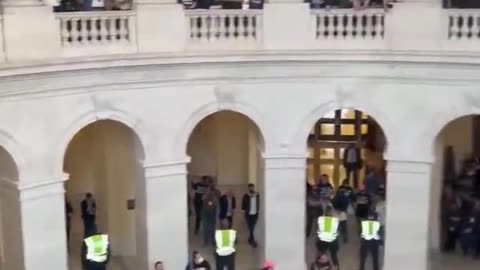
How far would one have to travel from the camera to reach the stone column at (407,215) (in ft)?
66.4

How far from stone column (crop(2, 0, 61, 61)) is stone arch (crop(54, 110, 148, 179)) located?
4.74 feet

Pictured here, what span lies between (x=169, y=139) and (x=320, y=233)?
3.84 metres

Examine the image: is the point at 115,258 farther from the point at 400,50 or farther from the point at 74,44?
the point at 400,50

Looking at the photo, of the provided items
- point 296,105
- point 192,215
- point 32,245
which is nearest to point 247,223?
point 192,215

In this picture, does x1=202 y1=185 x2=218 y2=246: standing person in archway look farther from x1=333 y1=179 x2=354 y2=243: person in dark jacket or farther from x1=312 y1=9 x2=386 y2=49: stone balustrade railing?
x1=312 y1=9 x2=386 y2=49: stone balustrade railing

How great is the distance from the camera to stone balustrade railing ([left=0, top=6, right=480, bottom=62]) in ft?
61.8

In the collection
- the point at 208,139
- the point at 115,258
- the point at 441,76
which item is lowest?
the point at 115,258

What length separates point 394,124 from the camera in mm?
20141

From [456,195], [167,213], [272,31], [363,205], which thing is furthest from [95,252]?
[456,195]

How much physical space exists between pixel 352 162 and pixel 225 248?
5662mm

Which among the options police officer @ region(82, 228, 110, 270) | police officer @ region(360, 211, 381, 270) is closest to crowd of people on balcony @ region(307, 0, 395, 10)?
police officer @ region(360, 211, 381, 270)

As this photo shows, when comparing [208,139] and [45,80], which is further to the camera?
[208,139]

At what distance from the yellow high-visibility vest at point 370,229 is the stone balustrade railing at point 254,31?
11.9ft

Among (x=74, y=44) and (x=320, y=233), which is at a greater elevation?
(x=74, y=44)
